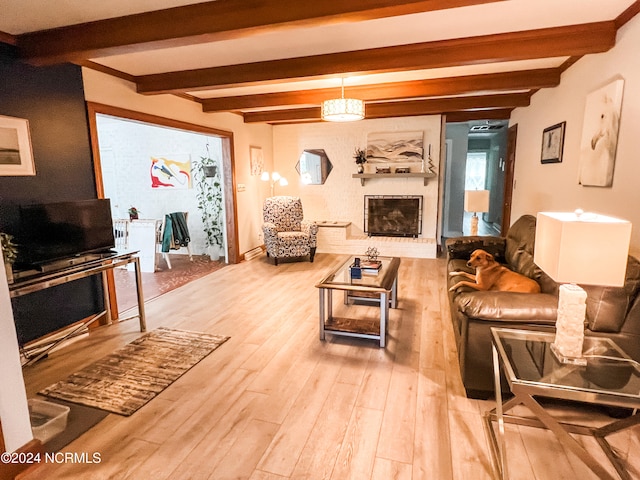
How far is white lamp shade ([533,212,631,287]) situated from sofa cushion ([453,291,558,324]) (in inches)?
21.8

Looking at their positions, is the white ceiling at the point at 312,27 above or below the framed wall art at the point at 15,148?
above

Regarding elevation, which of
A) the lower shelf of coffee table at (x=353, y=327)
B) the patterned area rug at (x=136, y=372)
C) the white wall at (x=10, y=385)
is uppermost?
the white wall at (x=10, y=385)

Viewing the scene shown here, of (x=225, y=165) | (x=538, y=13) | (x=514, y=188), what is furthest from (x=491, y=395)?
(x=225, y=165)

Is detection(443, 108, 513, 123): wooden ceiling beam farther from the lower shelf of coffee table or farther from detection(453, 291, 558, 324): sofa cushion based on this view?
detection(453, 291, 558, 324): sofa cushion

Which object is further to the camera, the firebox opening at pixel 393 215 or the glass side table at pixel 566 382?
the firebox opening at pixel 393 215

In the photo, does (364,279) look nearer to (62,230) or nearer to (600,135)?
(600,135)

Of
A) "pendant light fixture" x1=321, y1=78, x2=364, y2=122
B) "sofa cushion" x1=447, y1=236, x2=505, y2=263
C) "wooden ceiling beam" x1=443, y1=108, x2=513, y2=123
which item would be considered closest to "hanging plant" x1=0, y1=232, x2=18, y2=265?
"pendant light fixture" x1=321, y1=78, x2=364, y2=122

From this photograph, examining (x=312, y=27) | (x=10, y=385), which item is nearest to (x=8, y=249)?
(x=10, y=385)

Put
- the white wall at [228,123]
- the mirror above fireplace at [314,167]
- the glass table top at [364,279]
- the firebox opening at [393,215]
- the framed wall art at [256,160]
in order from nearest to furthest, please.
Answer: the glass table top at [364,279]
the white wall at [228,123]
the framed wall art at [256,160]
the firebox opening at [393,215]
the mirror above fireplace at [314,167]

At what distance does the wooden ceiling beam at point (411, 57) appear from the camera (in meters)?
2.57

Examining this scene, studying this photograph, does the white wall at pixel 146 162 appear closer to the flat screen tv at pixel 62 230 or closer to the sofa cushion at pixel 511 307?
the flat screen tv at pixel 62 230

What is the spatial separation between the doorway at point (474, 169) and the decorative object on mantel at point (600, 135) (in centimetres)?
362

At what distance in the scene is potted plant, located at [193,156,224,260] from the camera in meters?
5.81

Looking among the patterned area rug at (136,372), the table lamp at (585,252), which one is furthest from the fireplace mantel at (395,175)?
the table lamp at (585,252)
